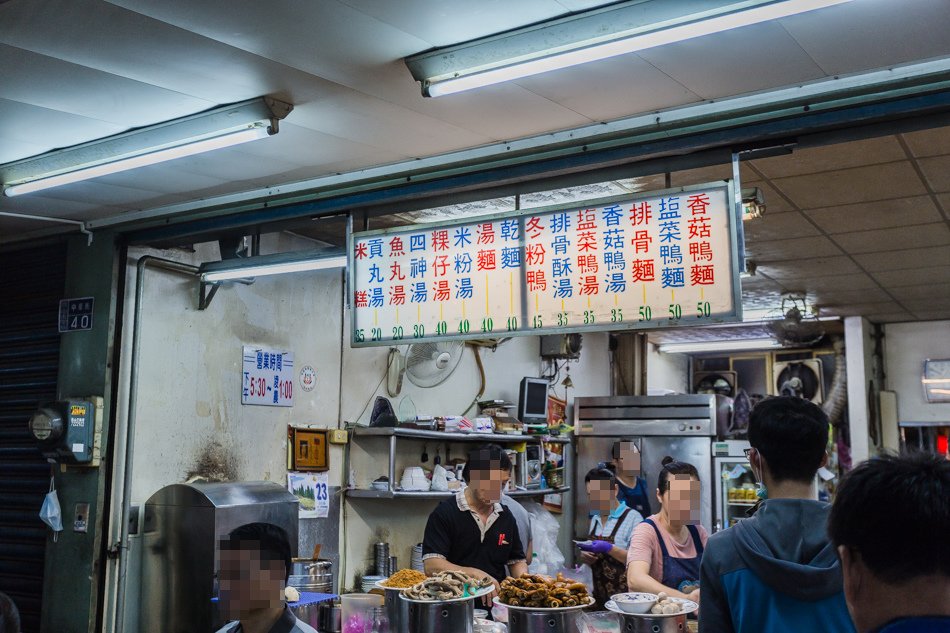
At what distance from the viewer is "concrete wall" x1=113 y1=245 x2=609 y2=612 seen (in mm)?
5098

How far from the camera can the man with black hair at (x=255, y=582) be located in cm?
254

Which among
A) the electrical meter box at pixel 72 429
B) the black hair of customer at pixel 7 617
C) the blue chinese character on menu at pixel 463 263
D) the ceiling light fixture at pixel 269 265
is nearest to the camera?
the black hair of customer at pixel 7 617

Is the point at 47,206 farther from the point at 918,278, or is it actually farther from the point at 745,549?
the point at 918,278

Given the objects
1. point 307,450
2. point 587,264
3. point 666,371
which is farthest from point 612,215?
point 666,371

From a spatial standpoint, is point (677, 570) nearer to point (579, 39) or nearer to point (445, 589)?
point (445, 589)

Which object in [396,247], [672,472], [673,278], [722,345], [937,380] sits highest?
[722,345]

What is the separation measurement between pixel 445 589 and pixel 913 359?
27.2ft

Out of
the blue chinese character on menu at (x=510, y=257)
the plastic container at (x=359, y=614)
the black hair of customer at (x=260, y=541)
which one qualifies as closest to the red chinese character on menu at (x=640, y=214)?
the blue chinese character on menu at (x=510, y=257)

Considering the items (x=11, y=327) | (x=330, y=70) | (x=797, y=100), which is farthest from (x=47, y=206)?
(x=797, y=100)

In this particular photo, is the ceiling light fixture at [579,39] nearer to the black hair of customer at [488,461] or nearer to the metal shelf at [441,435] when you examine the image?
the black hair of customer at [488,461]

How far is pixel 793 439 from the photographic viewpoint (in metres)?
2.25

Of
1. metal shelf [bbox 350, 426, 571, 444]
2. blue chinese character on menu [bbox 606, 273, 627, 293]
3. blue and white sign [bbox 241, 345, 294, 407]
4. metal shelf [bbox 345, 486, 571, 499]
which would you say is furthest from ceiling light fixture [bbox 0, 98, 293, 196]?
metal shelf [bbox 345, 486, 571, 499]

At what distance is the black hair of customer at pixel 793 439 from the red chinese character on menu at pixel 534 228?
1657 millimetres

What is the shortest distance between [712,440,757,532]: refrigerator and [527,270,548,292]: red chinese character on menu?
5631 millimetres
